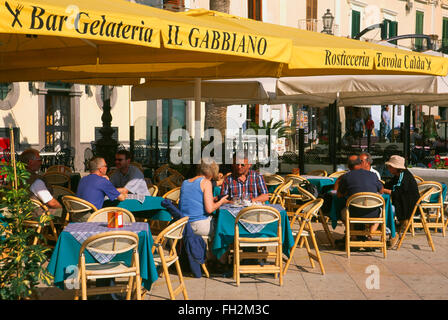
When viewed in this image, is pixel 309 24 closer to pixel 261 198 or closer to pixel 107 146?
pixel 107 146

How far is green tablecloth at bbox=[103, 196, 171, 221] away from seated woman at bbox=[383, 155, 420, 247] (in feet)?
10.5

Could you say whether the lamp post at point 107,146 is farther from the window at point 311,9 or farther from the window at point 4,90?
the window at point 311,9

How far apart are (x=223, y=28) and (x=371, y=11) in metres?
28.7

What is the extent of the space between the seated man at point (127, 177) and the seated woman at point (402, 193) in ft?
11.0

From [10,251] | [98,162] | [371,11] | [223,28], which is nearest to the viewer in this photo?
[10,251]

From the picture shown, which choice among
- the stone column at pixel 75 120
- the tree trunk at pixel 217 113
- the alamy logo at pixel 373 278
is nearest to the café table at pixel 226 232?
the alamy logo at pixel 373 278

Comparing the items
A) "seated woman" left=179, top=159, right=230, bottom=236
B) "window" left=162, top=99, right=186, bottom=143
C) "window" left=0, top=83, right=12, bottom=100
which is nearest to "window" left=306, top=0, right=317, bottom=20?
"window" left=162, top=99, right=186, bottom=143

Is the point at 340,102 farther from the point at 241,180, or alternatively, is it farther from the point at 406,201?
the point at 241,180

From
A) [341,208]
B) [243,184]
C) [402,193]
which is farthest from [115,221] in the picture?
[402,193]

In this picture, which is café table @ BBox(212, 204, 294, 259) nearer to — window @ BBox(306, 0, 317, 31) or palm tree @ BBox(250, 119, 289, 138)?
palm tree @ BBox(250, 119, 289, 138)

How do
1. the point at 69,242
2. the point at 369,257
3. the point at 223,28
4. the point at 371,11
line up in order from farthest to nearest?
the point at 371,11
the point at 369,257
the point at 223,28
the point at 69,242
